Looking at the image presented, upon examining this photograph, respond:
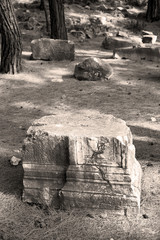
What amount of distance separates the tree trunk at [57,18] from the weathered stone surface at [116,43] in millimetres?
1346

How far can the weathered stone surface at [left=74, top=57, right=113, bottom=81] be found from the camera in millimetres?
8328

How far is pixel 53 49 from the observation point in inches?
392

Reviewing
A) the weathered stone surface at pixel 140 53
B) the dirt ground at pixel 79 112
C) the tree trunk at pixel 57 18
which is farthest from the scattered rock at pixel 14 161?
the tree trunk at pixel 57 18

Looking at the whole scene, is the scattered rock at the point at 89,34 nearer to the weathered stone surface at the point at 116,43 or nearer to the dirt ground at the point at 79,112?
the dirt ground at the point at 79,112

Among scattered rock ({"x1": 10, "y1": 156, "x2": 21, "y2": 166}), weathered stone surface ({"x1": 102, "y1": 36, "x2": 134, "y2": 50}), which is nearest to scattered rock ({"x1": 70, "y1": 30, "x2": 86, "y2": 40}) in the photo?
weathered stone surface ({"x1": 102, "y1": 36, "x2": 134, "y2": 50})

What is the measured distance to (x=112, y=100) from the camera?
24.0ft

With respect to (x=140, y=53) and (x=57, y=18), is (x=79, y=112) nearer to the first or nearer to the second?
(x=140, y=53)

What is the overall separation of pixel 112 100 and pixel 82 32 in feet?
22.6

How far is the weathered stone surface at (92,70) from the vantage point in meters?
8.33

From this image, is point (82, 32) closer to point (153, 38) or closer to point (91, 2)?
point (153, 38)

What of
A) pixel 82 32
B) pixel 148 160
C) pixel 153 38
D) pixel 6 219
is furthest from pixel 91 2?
pixel 6 219

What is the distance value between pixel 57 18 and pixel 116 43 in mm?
1852

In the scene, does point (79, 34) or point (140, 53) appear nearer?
point (140, 53)

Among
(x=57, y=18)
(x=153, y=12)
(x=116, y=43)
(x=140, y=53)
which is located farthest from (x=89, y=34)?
(x=153, y=12)
